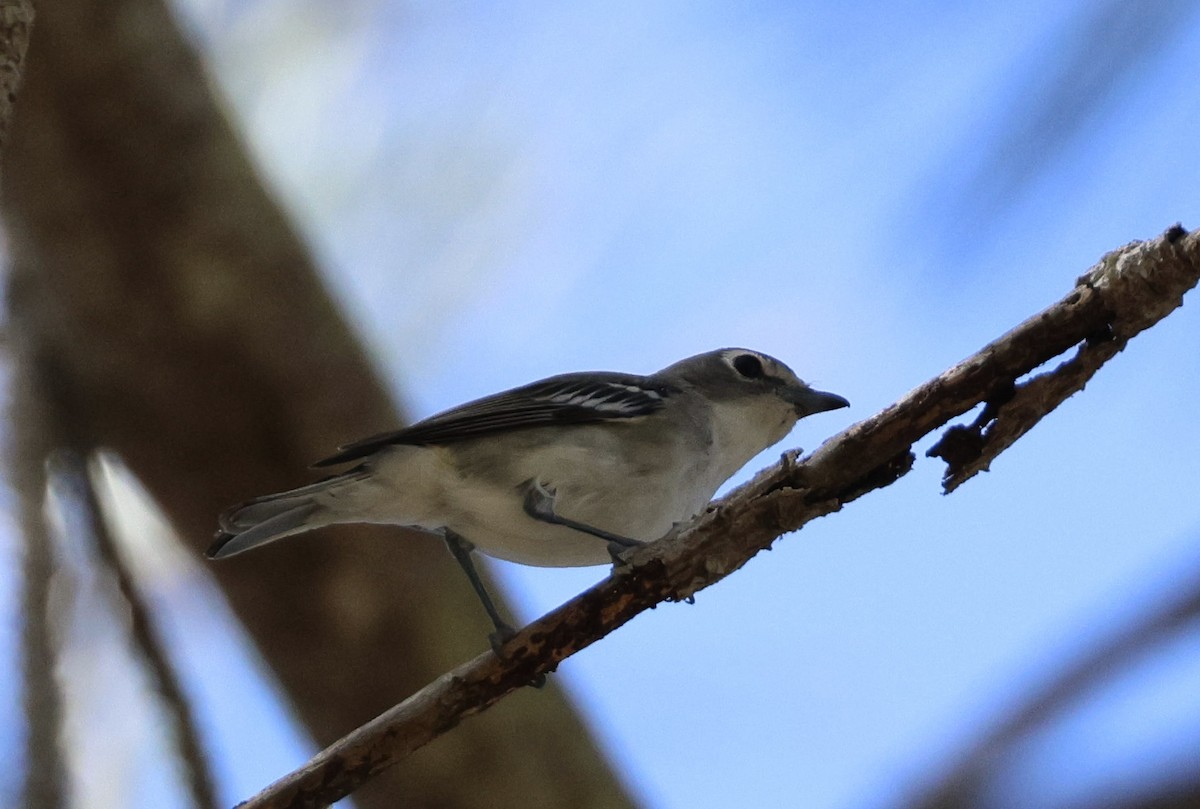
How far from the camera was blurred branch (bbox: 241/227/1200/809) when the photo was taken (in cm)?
214

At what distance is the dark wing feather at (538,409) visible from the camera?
332cm

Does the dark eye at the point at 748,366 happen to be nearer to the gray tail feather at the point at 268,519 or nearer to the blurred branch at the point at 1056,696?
the gray tail feather at the point at 268,519

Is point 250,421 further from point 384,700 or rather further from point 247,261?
point 384,700

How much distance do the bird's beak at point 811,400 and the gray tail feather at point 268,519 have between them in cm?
155

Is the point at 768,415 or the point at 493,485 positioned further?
the point at 768,415

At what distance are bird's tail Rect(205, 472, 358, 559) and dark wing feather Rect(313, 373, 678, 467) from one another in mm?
112

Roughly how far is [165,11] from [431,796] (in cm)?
265

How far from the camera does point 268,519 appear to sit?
10.5ft

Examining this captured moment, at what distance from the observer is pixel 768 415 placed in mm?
4078

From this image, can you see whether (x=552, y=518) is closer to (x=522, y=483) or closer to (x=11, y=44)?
(x=522, y=483)

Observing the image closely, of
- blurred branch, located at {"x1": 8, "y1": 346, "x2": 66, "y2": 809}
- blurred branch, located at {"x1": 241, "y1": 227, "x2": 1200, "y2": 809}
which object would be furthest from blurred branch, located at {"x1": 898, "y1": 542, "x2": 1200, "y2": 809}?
blurred branch, located at {"x1": 8, "y1": 346, "x2": 66, "y2": 809}

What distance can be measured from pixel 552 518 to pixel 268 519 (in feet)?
2.38

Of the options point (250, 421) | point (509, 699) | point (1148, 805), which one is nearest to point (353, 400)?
point (250, 421)

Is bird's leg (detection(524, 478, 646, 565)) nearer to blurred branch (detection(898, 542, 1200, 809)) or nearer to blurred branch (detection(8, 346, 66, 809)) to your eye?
blurred branch (detection(898, 542, 1200, 809))
